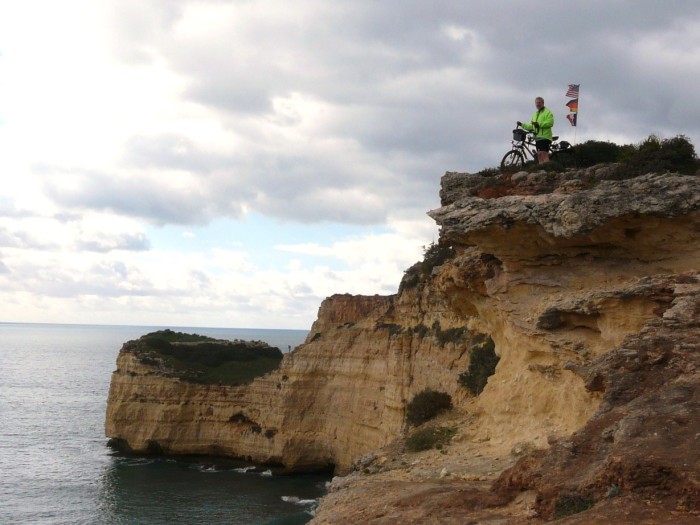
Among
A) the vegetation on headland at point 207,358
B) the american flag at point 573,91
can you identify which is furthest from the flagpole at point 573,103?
the vegetation on headland at point 207,358

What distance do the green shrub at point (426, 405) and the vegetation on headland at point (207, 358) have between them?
77.5ft

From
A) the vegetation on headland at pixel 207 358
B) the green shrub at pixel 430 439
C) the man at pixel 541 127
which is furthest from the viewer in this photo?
the vegetation on headland at pixel 207 358

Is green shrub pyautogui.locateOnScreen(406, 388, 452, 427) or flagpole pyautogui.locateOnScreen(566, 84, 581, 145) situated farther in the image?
green shrub pyautogui.locateOnScreen(406, 388, 452, 427)

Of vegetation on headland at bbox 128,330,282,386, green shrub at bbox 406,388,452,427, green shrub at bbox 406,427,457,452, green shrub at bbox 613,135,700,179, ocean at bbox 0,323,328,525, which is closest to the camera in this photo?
green shrub at bbox 613,135,700,179

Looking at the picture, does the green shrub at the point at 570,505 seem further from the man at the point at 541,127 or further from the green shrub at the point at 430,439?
the man at the point at 541,127

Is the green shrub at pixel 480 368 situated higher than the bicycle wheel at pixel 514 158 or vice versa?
the bicycle wheel at pixel 514 158

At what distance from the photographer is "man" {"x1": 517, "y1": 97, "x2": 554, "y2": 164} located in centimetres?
1881

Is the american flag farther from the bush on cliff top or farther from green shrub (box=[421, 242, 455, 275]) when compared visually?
green shrub (box=[421, 242, 455, 275])

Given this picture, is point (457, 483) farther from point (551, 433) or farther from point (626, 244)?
point (626, 244)

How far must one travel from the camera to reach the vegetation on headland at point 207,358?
54031 millimetres

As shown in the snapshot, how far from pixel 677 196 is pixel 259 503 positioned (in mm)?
32097

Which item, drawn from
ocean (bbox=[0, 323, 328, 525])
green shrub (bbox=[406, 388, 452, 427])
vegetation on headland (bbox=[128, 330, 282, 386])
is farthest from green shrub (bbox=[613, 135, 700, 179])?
vegetation on headland (bbox=[128, 330, 282, 386])

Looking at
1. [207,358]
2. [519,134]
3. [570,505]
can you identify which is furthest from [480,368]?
[207,358]

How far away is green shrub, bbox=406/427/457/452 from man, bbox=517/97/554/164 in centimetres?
806
